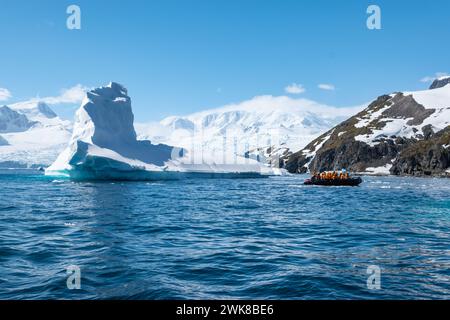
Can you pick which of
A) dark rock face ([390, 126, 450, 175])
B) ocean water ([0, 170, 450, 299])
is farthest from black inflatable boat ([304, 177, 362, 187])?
dark rock face ([390, 126, 450, 175])

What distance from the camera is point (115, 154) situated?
83562 mm

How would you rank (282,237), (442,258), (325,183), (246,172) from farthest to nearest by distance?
1. (246,172)
2. (325,183)
3. (282,237)
4. (442,258)

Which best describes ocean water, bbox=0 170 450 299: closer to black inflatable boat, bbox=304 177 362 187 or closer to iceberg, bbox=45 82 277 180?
iceberg, bbox=45 82 277 180

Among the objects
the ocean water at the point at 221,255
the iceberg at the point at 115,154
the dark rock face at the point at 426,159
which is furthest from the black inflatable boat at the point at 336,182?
the dark rock face at the point at 426,159

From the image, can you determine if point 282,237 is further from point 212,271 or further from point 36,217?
point 36,217

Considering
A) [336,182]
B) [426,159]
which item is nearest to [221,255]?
[336,182]

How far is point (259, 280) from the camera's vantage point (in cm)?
1395

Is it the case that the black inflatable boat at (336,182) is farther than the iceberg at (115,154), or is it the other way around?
the black inflatable boat at (336,182)

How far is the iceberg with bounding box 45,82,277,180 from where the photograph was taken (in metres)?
81.4

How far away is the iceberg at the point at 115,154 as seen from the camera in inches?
3206

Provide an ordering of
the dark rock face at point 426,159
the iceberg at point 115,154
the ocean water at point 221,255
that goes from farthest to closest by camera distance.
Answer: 1. the dark rock face at point 426,159
2. the iceberg at point 115,154
3. the ocean water at point 221,255

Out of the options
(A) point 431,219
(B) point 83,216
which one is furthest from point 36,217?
(A) point 431,219

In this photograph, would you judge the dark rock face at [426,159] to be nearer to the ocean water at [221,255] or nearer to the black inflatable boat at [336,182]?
the black inflatable boat at [336,182]

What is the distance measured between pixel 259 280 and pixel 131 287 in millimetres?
4257
